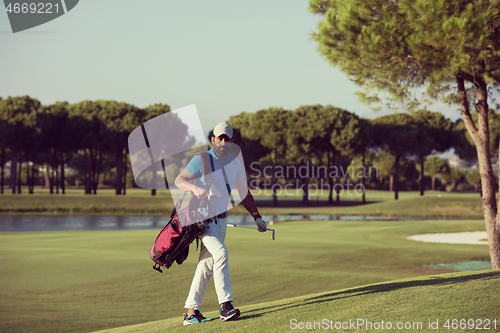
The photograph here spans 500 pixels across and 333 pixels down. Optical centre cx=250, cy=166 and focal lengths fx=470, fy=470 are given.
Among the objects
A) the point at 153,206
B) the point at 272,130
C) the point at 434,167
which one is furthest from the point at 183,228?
the point at 434,167

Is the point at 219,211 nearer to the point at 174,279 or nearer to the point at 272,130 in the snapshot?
the point at 174,279

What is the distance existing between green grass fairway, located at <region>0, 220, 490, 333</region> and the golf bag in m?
→ 0.94

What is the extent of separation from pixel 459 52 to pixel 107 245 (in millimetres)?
14971

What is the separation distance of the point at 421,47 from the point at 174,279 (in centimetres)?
800

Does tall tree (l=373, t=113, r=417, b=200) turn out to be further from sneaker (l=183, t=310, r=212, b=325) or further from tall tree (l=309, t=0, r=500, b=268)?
sneaker (l=183, t=310, r=212, b=325)

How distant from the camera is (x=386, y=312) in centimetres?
495

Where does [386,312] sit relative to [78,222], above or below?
above

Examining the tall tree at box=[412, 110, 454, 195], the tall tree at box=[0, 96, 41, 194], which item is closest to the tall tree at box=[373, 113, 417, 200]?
the tall tree at box=[412, 110, 454, 195]

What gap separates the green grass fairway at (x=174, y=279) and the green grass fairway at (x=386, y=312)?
0.04 m

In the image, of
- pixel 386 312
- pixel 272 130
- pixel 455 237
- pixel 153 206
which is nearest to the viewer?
pixel 386 312

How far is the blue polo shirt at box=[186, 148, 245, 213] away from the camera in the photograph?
17.0 ft

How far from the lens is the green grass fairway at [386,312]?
4.54m

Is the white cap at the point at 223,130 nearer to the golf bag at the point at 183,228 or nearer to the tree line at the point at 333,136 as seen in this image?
the golf bag at the point at 183,228

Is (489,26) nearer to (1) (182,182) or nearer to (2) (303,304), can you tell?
(2) (303,304)
